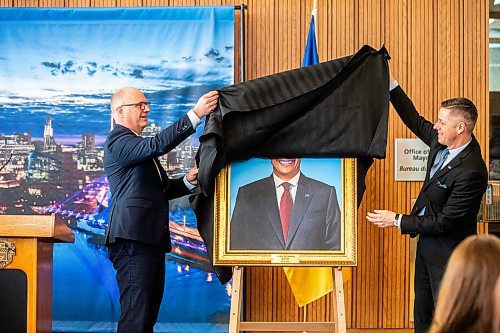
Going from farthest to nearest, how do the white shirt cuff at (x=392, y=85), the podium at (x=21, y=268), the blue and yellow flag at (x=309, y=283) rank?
the blue and yellow flag at (x=309, y=283) → the white shirt cuff at (x=392, y=85) → the podium at (x=21, y=268)

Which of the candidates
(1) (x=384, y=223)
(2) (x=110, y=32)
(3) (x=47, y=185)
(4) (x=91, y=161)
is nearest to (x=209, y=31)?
(2) (x=110, y=32)

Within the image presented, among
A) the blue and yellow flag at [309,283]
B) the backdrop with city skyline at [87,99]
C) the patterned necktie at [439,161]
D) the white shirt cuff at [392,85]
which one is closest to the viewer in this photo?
the patterned necktie at [439,161]

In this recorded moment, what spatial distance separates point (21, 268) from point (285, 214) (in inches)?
49.8

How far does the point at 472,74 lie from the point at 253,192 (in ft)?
6.97

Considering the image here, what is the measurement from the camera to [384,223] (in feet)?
12.8

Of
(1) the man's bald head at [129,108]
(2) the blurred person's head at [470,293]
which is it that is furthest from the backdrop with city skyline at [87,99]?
(2) the blurred person's head at [470,293]

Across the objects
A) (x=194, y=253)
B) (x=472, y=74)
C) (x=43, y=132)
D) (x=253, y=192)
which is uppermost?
(x=472, y=74)

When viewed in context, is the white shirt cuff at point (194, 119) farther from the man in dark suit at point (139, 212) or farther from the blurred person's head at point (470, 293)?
the blurred person's head at point (470, 293)

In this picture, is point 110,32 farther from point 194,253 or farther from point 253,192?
point 253,192

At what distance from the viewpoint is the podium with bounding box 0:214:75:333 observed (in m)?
3.45

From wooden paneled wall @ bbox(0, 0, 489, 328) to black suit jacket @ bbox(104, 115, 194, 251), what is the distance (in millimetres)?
1400

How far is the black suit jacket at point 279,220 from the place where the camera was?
141 inches

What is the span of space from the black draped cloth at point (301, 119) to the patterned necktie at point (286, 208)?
0.58 feet

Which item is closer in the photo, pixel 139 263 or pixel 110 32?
pixel 139 263
